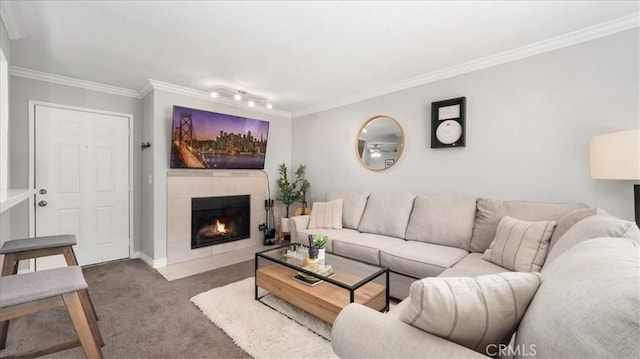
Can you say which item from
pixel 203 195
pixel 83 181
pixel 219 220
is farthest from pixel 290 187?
pixel 83 181

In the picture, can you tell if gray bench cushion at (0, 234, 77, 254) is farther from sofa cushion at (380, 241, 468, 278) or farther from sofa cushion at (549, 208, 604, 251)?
sofa cushion at (549, 208, 604, 251)

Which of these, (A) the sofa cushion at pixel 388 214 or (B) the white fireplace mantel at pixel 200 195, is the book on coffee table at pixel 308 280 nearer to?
(A) the sofa cushion at pixel 388 214

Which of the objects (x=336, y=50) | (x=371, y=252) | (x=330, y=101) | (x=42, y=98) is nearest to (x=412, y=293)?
(x=371, y=252)

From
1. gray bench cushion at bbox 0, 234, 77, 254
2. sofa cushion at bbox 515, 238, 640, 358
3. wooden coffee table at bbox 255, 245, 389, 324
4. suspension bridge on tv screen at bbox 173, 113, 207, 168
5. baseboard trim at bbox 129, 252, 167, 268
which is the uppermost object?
suspension bridge on tv screen at bbox 173, 113, 207, 168

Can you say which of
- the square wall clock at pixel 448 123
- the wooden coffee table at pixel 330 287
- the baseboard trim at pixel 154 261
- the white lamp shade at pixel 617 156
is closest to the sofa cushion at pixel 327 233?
the wooden coffee table at pixel 330 287

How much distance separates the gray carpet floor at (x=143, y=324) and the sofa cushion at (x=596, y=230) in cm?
203

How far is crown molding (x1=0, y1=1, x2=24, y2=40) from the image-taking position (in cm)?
189

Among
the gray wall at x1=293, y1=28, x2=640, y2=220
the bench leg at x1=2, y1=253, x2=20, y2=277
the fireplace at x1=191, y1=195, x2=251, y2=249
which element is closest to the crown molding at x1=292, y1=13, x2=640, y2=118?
the gray wall at x1=293, y1=28, x2=640, y2=220

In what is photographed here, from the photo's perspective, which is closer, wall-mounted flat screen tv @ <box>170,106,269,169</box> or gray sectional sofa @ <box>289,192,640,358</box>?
gray sectional sofa @ <box>289,192,640,358</box>

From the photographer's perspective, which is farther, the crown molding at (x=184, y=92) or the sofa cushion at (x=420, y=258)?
the crown molding at (x=184, y=92)

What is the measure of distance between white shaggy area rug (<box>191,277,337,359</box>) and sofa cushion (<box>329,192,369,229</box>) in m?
1.48

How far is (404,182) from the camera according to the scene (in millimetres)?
3549

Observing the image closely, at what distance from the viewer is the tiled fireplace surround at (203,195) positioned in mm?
3588

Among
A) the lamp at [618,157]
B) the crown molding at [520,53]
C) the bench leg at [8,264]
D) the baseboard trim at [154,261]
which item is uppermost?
the crown molding at [520,53]
